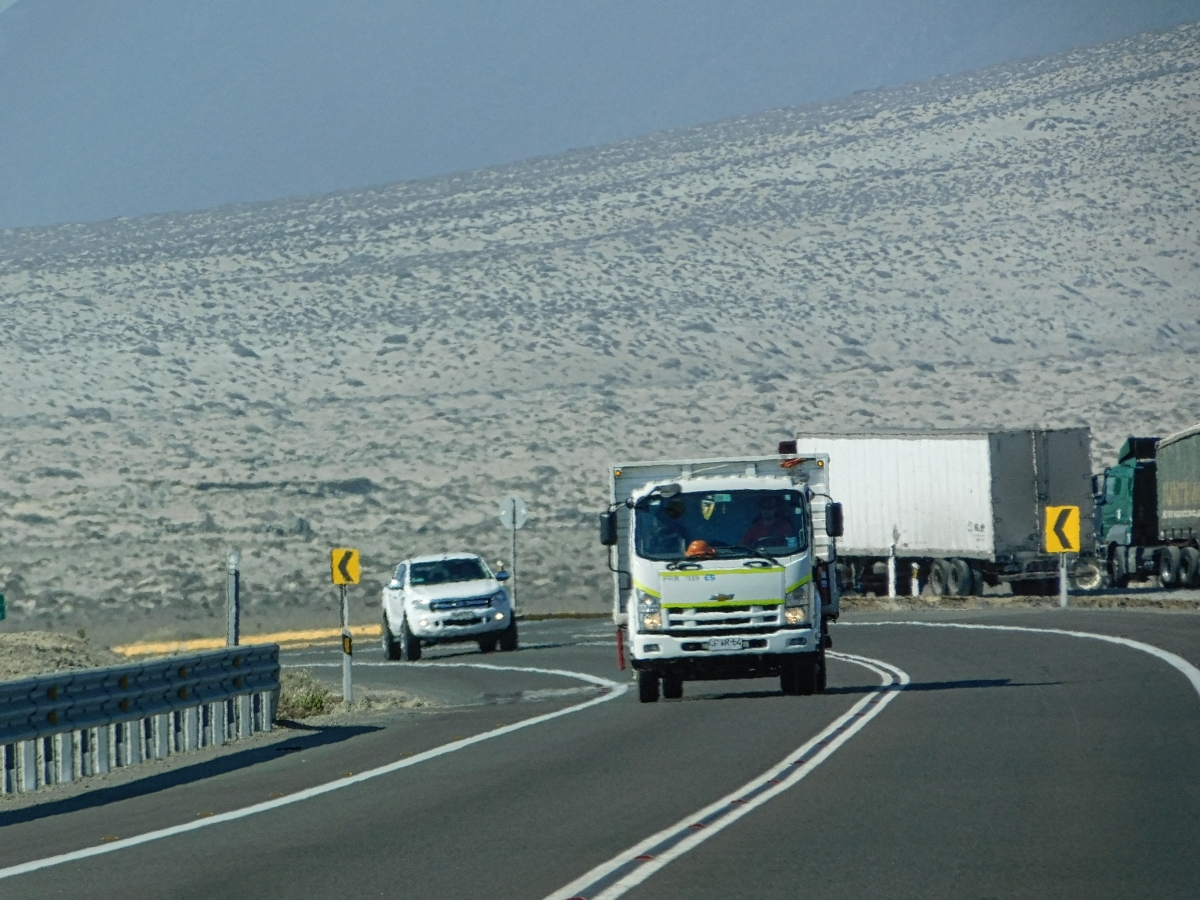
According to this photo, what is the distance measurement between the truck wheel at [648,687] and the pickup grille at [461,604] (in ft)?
44.4

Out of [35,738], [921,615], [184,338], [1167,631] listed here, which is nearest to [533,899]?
[35,738]

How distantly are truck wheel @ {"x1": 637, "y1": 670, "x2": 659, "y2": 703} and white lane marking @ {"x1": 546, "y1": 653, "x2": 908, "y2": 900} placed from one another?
2.93 meters

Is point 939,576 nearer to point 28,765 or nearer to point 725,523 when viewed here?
point 725,523

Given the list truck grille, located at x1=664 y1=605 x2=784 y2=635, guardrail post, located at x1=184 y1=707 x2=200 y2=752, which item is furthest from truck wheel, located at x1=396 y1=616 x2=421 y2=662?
guardrail post, located at x1=184 y1=707 x2=200 y2=752

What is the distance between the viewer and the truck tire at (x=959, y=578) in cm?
4784

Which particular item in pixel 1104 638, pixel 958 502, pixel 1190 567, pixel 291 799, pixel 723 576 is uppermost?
pixel 958 502

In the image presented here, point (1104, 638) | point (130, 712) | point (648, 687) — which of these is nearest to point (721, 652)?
point (648, 687)

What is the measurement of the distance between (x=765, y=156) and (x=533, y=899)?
121m

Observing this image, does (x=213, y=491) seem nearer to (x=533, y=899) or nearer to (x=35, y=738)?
(x=35, y=738)

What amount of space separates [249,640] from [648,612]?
2785 cm

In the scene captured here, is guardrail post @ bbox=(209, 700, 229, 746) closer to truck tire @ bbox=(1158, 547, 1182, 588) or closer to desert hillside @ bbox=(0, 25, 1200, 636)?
truck tire @ bbox=(1158, 547, 1182, 588)

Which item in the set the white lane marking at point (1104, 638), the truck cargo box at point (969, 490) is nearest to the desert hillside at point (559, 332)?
the truck cargo box at point (969, 490)

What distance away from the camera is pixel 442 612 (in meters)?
35.8

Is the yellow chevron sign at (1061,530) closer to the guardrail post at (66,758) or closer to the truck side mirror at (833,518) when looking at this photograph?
the truck side mirror at (833,518)
